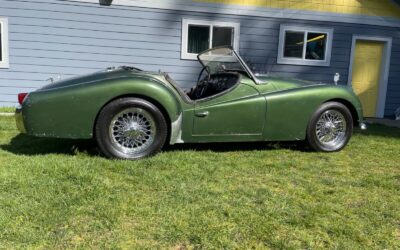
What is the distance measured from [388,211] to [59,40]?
7616 millimetres

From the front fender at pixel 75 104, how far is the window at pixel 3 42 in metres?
5.12

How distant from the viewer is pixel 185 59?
31.3 feet

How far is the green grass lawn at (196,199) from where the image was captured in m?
2.84

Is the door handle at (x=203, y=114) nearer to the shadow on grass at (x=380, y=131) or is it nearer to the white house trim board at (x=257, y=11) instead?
the shadow on grass at (x=380, y=131)

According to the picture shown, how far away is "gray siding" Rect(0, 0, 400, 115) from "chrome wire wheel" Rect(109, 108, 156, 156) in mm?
4913

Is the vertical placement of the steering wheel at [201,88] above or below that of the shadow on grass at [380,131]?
above

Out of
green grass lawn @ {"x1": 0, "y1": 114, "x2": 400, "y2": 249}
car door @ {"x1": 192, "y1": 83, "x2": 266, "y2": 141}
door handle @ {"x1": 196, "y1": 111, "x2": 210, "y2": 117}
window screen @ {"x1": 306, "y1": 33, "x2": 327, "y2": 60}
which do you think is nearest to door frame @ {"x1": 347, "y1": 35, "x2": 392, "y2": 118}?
window screen @ {"x1": 306, "y1": 33, "x2": 327, "y2": 60}

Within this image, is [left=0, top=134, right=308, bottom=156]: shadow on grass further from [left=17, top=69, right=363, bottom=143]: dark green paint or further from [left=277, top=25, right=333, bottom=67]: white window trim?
[left=277, top=25, right=333, bottom=67]: white window trim

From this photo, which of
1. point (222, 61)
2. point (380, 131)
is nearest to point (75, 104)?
point (222, 61)

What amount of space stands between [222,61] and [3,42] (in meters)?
5.52

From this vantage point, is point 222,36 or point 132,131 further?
point 222,36

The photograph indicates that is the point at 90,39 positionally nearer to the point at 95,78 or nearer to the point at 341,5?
the point at 95,78

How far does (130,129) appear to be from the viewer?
4664 mm

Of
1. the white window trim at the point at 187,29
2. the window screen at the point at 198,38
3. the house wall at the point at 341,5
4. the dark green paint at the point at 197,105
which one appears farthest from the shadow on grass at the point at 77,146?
the house wall at the point at 341,5
